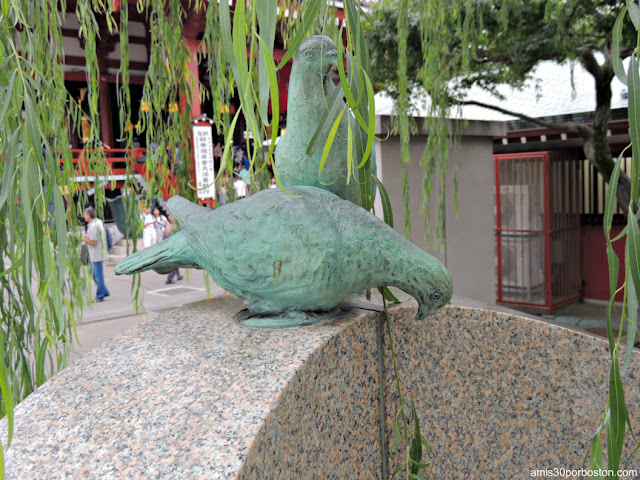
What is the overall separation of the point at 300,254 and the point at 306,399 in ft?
1.23

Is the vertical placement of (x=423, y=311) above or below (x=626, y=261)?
below

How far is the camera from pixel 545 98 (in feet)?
18.9

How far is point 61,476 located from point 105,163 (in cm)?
162

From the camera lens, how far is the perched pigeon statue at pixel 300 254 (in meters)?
1.49

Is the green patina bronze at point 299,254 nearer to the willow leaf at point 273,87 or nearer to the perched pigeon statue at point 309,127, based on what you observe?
the perched pigeon statue at point 309,127

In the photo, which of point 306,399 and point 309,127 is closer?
point 306,399

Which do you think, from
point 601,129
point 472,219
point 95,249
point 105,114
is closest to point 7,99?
point 601,129

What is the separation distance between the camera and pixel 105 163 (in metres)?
2.39

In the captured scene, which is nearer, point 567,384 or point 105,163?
point 567,384

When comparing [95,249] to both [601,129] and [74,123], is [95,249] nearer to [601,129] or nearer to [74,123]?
[74,123]

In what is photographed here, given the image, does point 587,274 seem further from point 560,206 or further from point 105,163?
point 105,163

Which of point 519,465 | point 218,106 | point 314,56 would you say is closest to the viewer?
point 314,56

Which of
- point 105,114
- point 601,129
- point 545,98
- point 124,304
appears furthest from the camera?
point 105,114

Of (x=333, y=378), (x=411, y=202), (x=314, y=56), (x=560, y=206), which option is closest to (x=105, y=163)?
(x=314, y=56)
